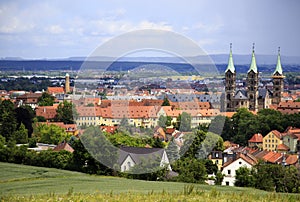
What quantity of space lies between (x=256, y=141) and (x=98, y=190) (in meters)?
32.6

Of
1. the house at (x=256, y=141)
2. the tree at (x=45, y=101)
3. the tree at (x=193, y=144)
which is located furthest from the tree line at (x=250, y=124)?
the tree at (x=45, y=101)

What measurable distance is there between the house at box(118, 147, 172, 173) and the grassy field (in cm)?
295

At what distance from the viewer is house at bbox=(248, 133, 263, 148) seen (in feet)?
147

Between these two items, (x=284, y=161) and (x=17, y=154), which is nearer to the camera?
(x=17, y=154)

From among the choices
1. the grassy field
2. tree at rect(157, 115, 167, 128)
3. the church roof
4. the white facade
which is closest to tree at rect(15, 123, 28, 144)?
tree at rect(157, 115, 167, 128)

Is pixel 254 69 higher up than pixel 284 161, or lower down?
higher up

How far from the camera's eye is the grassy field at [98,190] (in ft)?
39.8

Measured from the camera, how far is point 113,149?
917 inches

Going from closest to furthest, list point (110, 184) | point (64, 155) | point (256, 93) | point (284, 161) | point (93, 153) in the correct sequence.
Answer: point (110, 184), point (93, 153), point (64, 155), point (284, 161), point (256, 93)

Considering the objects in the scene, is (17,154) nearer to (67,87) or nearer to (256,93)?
(256,93)

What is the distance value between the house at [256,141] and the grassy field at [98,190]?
25911mm

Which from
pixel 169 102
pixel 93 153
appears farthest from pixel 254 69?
pixel 93 153

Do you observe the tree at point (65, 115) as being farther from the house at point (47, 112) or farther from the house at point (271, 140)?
the house at point (271, 140)

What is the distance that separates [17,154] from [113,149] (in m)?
5.75
